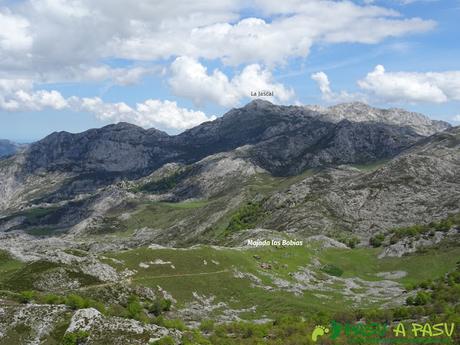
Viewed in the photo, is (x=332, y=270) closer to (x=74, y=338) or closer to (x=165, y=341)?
(x=165, y=341)

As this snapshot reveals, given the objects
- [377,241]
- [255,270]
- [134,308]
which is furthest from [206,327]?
[377,241]

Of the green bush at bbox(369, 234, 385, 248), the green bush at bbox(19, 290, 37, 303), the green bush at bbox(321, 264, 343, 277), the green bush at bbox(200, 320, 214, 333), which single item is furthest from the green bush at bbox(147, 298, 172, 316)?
the green bush at bbox(369, 234, 385, 248)

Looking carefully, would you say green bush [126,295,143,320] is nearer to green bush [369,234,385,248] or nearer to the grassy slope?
the grassy slope

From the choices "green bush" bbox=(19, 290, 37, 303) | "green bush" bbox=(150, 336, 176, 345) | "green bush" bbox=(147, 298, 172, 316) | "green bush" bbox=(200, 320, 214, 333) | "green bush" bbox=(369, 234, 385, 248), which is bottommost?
"green bush" bbox=(200, 320, 214, 333)

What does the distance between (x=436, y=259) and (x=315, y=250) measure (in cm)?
4028

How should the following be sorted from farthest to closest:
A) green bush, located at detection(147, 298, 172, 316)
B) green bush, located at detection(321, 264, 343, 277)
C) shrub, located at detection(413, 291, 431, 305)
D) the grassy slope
Result: green bush, located at detection(321, 264, 343, 277) < the grassy slope < shrub, located at detection(413, 291, 431, 305) < green bush, located at detection(147, 298, 172, 316)

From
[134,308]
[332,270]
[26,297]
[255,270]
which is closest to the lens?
[26,297]

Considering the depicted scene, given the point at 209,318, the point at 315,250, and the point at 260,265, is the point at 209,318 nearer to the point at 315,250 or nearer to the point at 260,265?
the point at 260,265

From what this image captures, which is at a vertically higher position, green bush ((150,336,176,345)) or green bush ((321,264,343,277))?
green bush ((150,336,176,345))

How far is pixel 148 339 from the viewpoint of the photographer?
5544cm

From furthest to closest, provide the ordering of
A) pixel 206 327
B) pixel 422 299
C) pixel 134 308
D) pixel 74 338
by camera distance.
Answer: pixel 422 299, pixel 134 308, pixel 206 327, pixel 74 338

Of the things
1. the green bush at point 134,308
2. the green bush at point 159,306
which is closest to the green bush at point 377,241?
the green bush at point 159,306

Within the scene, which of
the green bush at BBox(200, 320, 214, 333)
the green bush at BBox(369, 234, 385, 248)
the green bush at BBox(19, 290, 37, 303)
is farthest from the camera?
the green bush at BBox(369, 234, 385, 248)

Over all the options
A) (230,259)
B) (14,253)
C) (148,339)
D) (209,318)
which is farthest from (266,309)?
(14,253)
